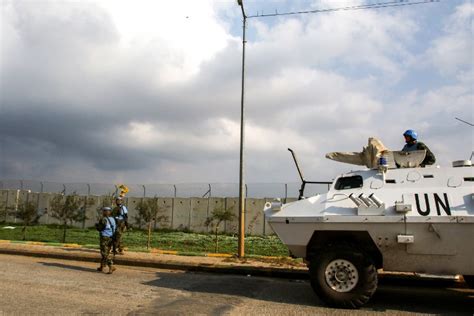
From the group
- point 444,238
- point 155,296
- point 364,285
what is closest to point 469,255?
point 444,238

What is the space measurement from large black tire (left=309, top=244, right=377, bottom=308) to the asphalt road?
20 centimetres

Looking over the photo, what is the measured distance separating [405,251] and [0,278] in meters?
7.96

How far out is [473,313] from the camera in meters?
6.79

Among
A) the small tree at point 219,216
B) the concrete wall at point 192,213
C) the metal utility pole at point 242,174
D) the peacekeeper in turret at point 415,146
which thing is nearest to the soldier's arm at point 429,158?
the peacekeeper in turret at point 415,146

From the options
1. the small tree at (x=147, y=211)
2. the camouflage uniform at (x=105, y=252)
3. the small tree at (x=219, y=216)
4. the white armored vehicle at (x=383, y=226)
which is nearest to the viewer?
the white armored vehicle at (x=383, y=226)

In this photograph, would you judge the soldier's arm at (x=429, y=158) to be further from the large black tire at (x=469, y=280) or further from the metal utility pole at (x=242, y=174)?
the metal utility pole at (x=242, y=174)

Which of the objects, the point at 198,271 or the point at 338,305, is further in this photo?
the point at 198,271

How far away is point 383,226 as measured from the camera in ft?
23.8

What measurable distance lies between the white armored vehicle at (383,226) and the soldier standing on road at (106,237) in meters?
4.57

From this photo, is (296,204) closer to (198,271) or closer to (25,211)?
(198,271)

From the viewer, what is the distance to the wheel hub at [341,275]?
7109 mm

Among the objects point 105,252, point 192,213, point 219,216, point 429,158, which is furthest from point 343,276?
point 192,213

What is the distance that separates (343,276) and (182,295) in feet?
9.34

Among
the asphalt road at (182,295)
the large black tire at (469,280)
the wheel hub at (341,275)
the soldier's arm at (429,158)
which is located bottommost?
the asphalt road at (182,295)
